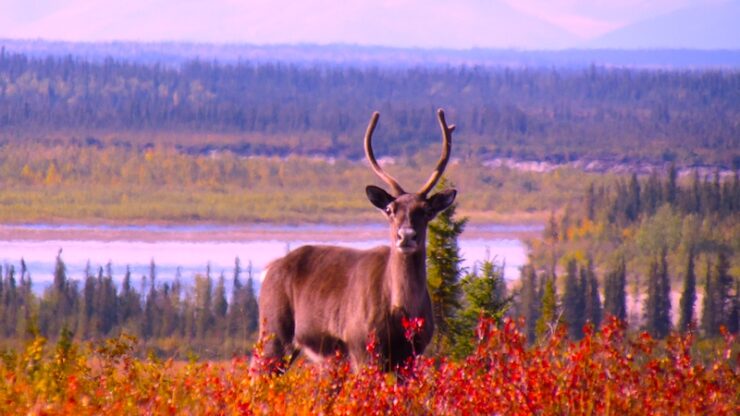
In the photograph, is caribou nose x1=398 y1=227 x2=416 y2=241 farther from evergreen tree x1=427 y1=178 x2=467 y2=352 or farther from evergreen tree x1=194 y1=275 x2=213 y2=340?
evergreen tree x1=194 y1=275 x2=213 y2=340

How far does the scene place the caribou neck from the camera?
1287cm

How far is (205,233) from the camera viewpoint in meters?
146

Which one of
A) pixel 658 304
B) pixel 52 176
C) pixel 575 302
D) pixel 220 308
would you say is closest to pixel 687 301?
pixel 658 304

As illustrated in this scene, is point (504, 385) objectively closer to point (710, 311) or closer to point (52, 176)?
point (710, 311)

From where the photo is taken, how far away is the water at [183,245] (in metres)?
106

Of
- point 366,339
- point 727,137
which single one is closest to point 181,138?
point 727,137

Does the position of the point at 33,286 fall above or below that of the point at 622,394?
below

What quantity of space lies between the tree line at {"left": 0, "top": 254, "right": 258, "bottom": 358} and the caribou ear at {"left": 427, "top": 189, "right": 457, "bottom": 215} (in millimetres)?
57726

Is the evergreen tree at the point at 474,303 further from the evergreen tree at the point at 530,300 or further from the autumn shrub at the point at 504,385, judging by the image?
the evergreen tree at the point at 530,300

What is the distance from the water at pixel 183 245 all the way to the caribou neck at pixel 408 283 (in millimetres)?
79461

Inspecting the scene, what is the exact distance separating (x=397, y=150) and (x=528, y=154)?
1610 centimetres

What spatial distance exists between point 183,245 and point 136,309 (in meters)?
50.2

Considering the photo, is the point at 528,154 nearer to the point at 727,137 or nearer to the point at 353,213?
the point at 727,137

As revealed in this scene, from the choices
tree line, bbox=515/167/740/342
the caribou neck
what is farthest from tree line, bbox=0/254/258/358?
the caribou neck
